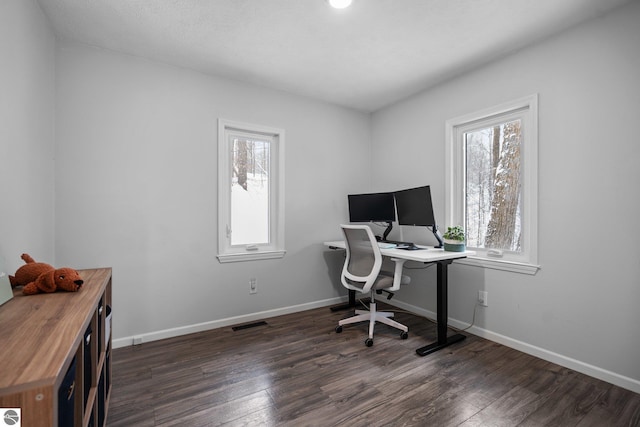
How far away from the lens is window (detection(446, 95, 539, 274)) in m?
2.41

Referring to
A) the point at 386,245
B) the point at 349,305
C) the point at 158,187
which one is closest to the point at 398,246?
the point at 386,245

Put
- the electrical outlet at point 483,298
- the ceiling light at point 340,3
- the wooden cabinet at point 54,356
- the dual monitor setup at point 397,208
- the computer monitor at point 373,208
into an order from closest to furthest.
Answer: the wooden cabinet at point 54,356
the ceiling light at point 340,3
the electrical outlet at point 483,298
the dual monitor setup at point 397,208
the computer monitor at point 373,208

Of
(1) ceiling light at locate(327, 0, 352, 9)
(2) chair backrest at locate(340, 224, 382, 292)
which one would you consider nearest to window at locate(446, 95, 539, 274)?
(2) chair backrest at locate(340, 224, 382, 292)

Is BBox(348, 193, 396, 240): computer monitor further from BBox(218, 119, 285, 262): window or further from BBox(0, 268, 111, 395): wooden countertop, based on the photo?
BBox(0, 268, 111, 395): wooden countertop

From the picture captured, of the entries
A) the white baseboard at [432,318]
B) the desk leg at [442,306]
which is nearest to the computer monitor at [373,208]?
the desk leg at [442,306]

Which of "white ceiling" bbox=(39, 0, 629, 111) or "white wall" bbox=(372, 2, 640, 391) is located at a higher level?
"white ceiling" bbox=(39, 0, 629, 111)

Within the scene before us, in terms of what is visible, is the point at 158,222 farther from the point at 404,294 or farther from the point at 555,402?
the point at 555,402

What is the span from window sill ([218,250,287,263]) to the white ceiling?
175 cm

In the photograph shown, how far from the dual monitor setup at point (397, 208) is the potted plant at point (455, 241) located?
0.15m

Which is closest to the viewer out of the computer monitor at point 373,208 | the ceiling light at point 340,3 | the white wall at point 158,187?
the ceiling light at point 340,3

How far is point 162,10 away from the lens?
2.00 metres

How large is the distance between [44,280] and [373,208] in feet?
9.06

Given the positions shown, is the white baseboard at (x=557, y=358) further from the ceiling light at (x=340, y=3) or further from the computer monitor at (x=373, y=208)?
the ceiling light at (x=340, y=3)

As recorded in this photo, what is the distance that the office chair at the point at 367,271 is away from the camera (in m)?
2.59
